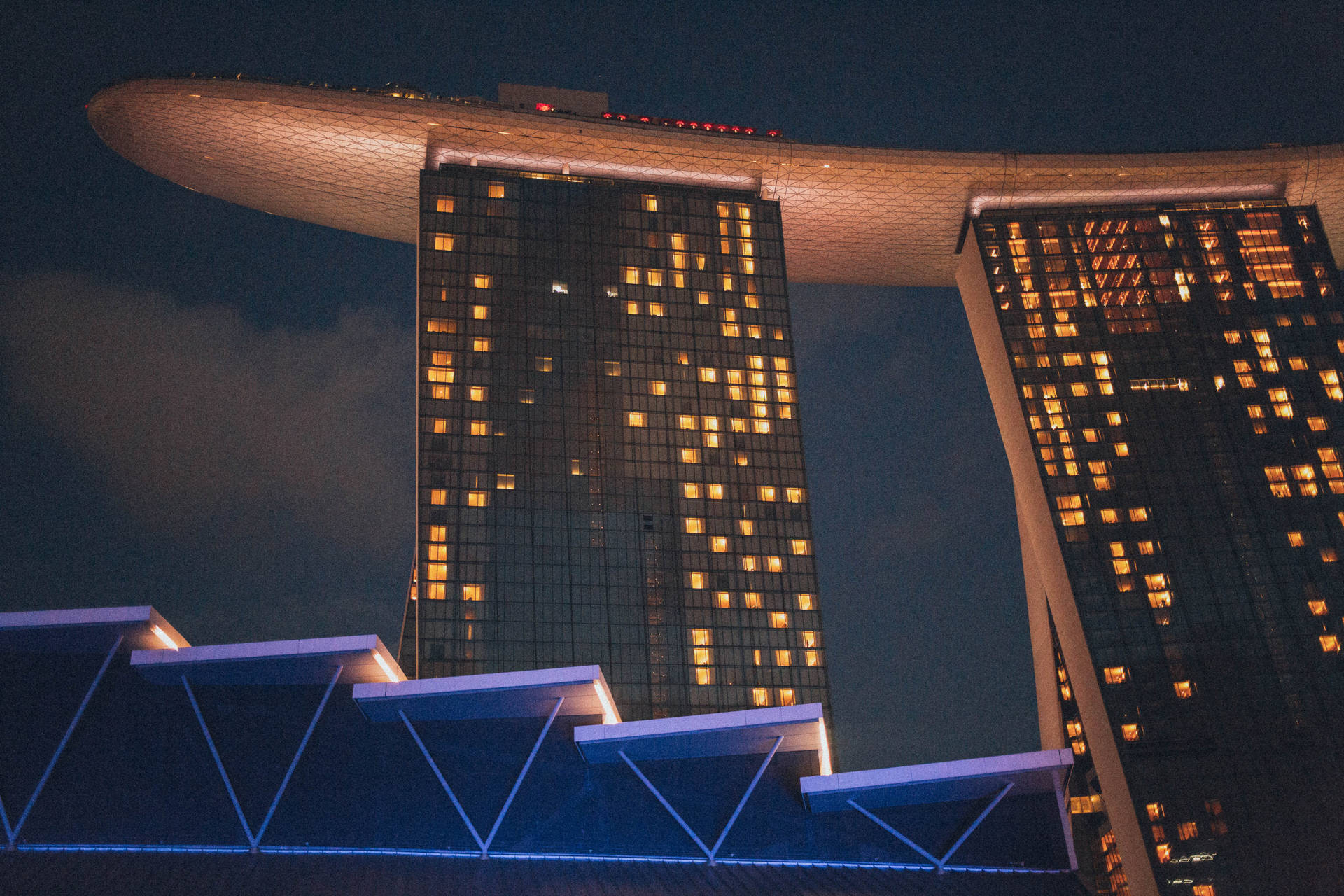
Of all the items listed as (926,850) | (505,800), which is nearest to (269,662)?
(505,800)

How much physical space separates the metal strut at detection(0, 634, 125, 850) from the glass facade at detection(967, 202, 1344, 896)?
67.2 m

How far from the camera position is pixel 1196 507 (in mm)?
98875

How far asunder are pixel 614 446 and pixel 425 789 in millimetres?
57544

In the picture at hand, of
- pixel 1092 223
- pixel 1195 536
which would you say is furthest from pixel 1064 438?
pixel 1092 223

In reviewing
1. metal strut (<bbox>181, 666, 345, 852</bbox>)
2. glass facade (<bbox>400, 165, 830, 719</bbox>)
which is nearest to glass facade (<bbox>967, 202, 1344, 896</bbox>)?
glass facade (<bbox>400, 165, 830, 719</bbox>)

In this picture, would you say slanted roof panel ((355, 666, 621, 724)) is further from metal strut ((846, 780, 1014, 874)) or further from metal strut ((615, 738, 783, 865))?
metal strut ((846, 780, 1014, 874))

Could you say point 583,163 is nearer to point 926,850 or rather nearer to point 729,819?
point 729,819

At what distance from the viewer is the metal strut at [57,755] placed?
4247 cm

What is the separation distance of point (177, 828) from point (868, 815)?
2544 centimetres

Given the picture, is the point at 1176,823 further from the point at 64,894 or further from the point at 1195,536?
the point at 64,894

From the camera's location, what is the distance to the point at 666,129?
112 m

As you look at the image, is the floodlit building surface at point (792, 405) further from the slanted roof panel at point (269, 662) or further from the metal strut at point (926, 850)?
the slanted roof panel at point (269, 662)

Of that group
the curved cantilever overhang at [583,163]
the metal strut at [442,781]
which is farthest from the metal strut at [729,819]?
the curved cantilever overhang at [583,163]

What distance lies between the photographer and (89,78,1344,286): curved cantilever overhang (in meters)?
105
